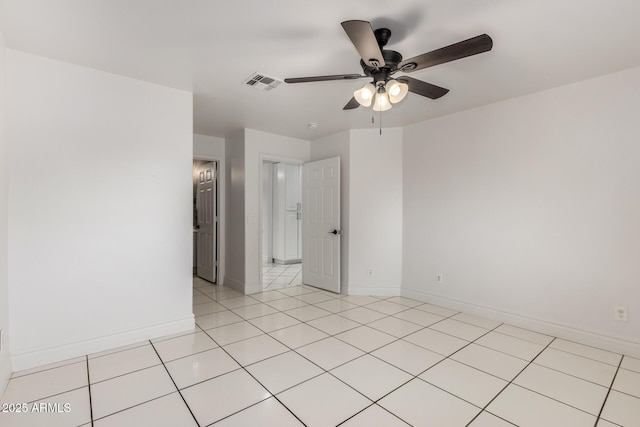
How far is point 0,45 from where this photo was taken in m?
2.07

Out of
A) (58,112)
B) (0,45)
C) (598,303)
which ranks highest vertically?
(0,45)

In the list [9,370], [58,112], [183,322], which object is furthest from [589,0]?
[9,370]

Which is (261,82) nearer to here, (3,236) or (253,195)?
(253,195)

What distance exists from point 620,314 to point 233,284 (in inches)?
179

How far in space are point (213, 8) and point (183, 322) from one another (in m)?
2.75

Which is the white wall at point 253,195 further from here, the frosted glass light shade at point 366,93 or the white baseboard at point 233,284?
the frosted glass light shade at point 366,93

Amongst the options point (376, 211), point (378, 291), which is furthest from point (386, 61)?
point (378, 291)

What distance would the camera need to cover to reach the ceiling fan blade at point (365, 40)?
60.9 inches

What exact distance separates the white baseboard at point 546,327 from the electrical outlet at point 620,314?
0.58 feet

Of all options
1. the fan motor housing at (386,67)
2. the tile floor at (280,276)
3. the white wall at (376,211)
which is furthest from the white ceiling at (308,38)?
the tile floor at (280,276)

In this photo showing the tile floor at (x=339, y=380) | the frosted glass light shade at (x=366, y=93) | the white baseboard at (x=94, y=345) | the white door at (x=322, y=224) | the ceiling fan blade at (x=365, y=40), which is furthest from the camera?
the white door at (x=322, y=224)

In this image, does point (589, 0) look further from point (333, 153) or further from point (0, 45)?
point (0, 45)

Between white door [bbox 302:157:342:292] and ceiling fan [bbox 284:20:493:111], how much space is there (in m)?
2.25

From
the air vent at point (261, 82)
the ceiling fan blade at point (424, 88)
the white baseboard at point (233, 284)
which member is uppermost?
the air vent at point (261, 82)
